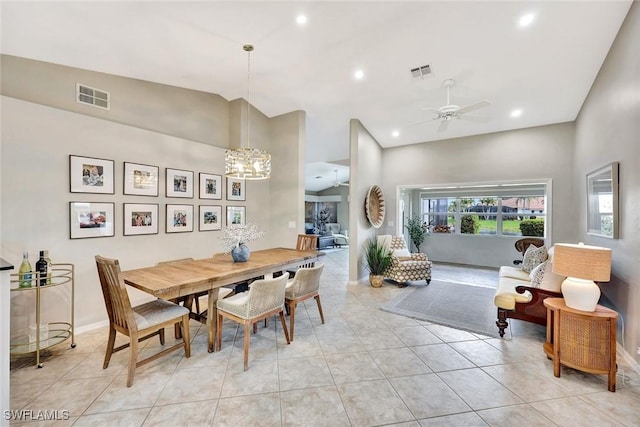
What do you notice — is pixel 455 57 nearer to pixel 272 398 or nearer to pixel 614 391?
pixel 614 391

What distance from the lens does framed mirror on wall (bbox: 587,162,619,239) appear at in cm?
284

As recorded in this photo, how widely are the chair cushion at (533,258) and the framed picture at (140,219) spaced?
5900mm

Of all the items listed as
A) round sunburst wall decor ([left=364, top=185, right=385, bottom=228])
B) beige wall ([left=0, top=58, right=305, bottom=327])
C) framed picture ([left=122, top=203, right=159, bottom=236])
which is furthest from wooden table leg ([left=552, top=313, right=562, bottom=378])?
framed picture ([left=122, top=203, right=159, bottom=236])

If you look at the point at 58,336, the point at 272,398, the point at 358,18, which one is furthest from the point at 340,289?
the point at 358,18

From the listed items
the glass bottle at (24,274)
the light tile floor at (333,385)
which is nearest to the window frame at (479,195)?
the light tile floor at (333,385)

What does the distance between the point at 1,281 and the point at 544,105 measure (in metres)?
6.68

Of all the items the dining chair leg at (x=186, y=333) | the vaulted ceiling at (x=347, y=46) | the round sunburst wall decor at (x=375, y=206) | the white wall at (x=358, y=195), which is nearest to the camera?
the dining chair leg at (x=186, y=333)

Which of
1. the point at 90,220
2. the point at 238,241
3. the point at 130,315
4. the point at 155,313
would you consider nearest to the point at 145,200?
the point at 90,220

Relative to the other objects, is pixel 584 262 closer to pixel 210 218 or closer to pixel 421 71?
pixel 421 71

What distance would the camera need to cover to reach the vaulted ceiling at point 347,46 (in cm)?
270

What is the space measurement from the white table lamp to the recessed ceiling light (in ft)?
8.02

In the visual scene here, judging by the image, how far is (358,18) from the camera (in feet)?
9.55

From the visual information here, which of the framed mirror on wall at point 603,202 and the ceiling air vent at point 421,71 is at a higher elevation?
the ceiling air vent at point 421,71

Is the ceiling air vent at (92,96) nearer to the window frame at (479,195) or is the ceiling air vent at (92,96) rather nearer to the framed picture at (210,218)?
the framed picture at (210,218)
